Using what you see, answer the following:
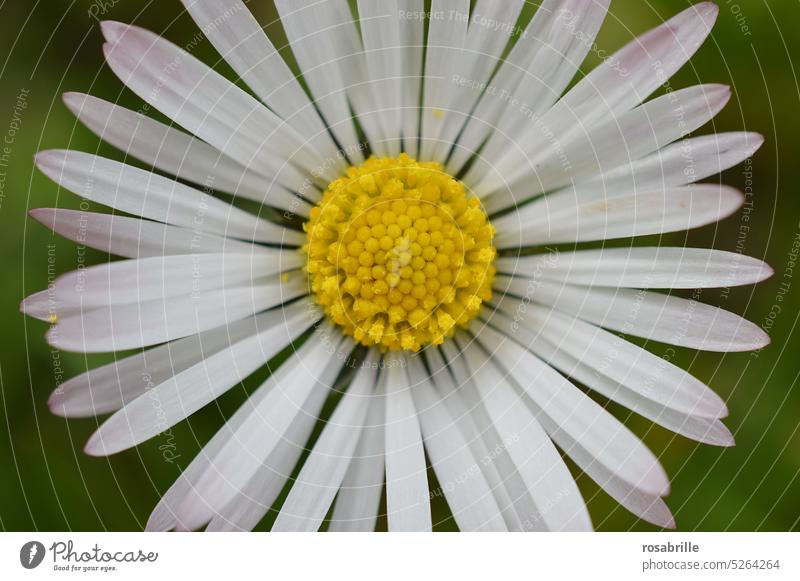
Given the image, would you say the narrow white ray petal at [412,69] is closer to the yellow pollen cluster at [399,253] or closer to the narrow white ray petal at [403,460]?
the yellow pollen cluster at [399,253]

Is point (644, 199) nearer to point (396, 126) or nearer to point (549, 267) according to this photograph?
point (549, 267)

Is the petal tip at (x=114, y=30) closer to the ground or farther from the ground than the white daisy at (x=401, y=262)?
farther from the ground

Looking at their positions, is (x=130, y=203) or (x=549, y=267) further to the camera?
(x=549, y=267)

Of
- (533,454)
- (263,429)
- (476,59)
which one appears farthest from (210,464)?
(476,59)

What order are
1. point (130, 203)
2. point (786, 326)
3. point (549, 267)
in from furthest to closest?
point (786, 326)
point (549, 267)
point (130, 203)

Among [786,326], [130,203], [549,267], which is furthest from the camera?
[786,326]

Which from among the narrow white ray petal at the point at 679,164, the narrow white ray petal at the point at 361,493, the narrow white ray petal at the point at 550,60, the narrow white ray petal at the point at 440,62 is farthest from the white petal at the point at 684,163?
the narrow white ray petal at the point at 361,493
